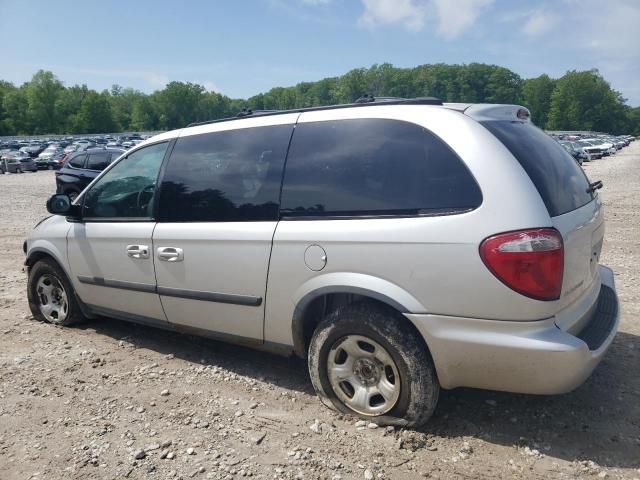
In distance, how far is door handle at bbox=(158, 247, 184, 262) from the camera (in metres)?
A: 3.67

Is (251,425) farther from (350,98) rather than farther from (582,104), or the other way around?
(582,104)

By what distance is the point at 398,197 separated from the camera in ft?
9.34

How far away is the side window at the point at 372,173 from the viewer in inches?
108

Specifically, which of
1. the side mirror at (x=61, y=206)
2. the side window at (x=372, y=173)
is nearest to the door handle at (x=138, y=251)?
the side mirror at (x=61, y=206)

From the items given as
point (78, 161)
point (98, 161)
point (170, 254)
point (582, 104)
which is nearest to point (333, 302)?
point (170, 254)

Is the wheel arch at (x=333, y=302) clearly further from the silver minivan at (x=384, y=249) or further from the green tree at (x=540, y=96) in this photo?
the green tree at (x=540, y=96)

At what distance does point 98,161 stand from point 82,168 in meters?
0.51

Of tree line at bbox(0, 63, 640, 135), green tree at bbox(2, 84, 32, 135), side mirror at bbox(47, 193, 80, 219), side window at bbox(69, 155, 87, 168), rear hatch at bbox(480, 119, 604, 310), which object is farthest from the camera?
tree line at bbox(0, 63, 640, 135)

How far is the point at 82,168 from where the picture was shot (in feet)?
48.9

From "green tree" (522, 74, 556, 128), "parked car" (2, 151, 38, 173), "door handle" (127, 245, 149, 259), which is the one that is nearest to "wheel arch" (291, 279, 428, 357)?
"door handle" (127, 245, 149, 259)

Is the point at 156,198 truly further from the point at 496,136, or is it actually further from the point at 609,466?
the point at 609,466

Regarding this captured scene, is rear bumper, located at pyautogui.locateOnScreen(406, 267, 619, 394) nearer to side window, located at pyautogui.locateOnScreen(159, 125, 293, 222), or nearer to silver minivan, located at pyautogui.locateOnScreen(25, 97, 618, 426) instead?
silver minivan, located at pyautogui.locateOnScreen(25, 97, 618, 426)

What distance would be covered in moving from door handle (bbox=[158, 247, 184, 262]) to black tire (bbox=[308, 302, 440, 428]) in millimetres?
1234

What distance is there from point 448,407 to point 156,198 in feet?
8.50
